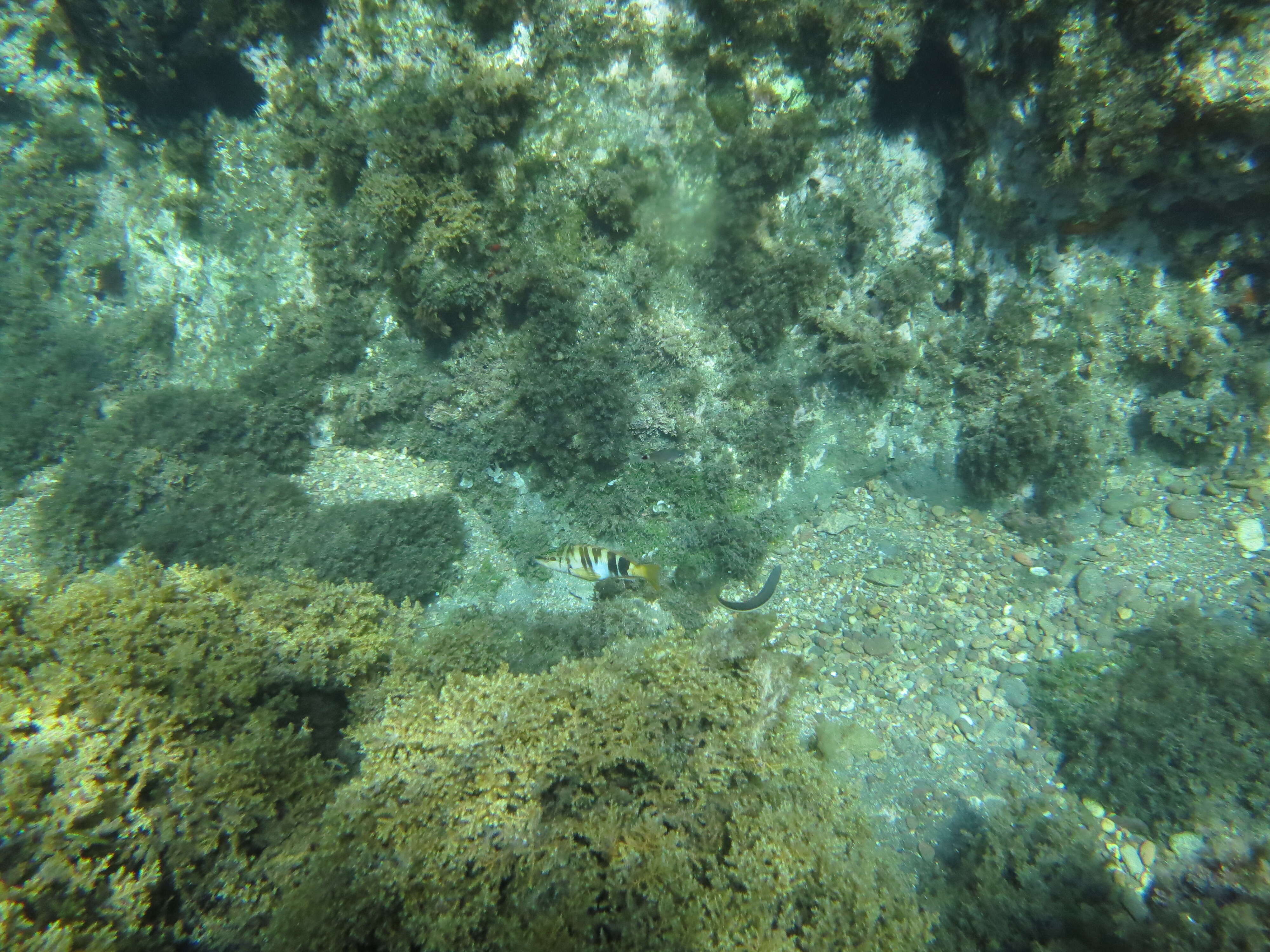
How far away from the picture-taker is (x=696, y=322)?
6.11 m

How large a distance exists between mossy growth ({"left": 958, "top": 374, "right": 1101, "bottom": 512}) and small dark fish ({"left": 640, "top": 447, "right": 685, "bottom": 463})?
11.7ft

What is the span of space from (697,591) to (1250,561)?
221 inches

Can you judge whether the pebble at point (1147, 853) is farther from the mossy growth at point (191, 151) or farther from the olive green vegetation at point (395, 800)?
the mossy growth at point (191, 151)

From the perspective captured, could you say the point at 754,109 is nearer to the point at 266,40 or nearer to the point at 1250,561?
the point at 266,40

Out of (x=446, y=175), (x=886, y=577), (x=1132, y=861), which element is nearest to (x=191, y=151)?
(x=446, y=175)

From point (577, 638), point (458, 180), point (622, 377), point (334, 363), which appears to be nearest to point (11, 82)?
point (334, 363)

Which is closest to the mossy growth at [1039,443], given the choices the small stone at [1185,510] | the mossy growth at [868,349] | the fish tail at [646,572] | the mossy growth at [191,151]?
the small stone at [1185,510]

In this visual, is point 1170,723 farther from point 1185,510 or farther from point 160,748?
point 160,748

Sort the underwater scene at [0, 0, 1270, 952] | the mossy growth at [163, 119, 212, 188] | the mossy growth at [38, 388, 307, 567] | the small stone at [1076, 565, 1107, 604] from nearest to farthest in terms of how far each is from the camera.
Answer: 1. the underwater scene at [0, 0, 1270, 952]
2. the small stone at [1076, 565, 1107, 604]
3. the mossy growth at [38, 388, 307, 567]
4. the mossy growth at [163, 119, 212, 188]

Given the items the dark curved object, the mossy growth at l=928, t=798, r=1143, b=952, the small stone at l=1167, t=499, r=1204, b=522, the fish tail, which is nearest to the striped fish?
the fish tail

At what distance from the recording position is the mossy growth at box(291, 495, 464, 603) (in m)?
5.63

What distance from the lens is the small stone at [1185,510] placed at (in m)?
5.68

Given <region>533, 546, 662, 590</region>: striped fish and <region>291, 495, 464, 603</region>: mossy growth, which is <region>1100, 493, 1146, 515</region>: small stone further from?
<region>291, 495, 464, 603</region>: mossy growth

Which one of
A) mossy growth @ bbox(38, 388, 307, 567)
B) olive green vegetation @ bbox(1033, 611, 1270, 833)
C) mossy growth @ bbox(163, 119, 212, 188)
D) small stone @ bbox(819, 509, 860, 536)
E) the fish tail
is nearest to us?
olive green vegetation @ bbox(1033, 611, 1270, 833)
